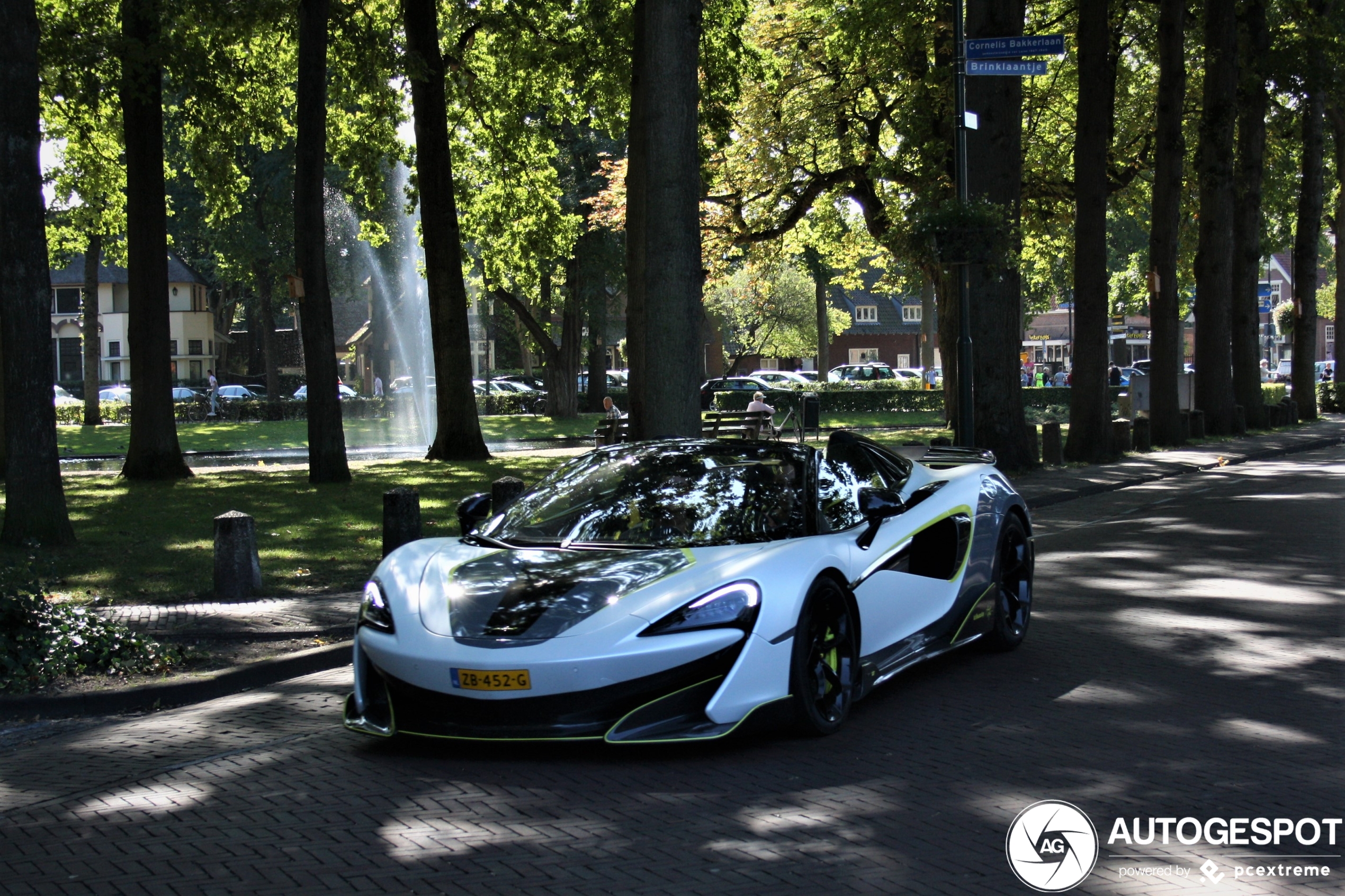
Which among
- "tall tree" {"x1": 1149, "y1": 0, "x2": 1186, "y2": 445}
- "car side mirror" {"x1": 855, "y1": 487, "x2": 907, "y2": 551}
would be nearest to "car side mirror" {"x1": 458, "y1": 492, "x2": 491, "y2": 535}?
"car side mirror" {"x1": 855, "y1": 487, "x2": 907, "y2": 551}

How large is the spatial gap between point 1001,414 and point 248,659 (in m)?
14.5

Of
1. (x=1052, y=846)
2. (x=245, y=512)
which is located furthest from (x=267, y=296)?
(x=1052, y=846)

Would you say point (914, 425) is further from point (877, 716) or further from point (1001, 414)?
point (877, 716)

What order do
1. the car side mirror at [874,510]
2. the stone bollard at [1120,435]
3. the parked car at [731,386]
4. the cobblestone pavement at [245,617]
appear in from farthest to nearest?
the parked car at [731,386]
the stone bollard at [1120,435]
the cobblestone pavement at [245,617]
the car side mirror at [874,510]

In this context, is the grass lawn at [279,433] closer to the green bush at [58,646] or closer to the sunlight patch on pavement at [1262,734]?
the green bush at [58,646]

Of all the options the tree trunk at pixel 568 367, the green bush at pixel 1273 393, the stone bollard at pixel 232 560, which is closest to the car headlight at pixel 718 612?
the stone bollard at pixel 232 560

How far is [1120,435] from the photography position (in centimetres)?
2550

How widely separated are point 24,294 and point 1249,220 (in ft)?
96.6

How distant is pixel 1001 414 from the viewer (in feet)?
67.5

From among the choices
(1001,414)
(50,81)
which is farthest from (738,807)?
(50,81)

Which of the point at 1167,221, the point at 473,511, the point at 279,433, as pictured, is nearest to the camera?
the point at 473,511

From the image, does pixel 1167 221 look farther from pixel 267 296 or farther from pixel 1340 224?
pixel 267 296

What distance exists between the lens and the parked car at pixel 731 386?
51.0m

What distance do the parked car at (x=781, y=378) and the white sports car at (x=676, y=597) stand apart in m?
51.3
